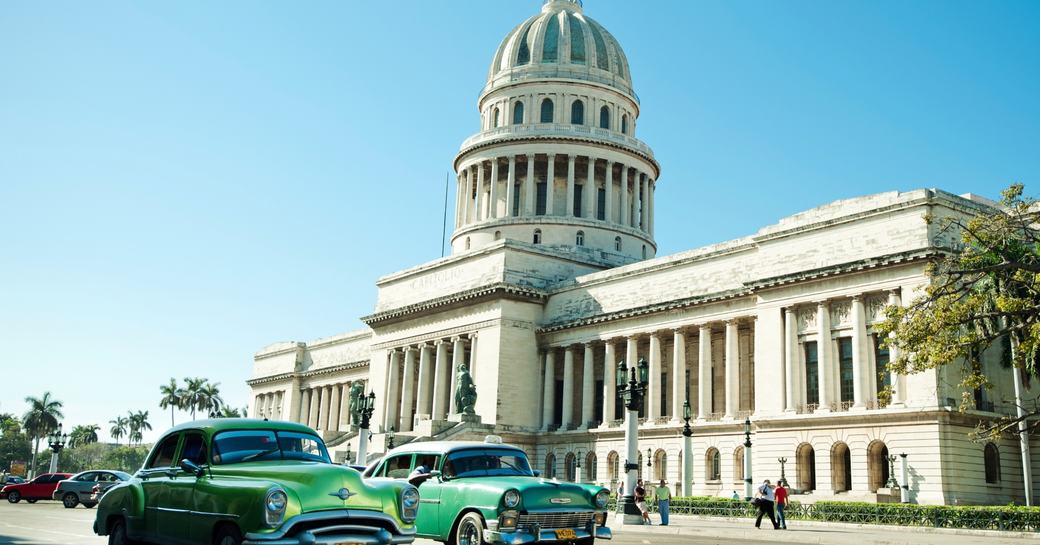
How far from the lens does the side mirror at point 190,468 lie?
12289 millimetres

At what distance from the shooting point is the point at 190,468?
40.3 feet

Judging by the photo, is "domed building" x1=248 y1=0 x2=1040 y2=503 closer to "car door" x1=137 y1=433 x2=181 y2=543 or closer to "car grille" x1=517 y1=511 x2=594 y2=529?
"car grille" x1=517 y1=511 x2=594 y2=529

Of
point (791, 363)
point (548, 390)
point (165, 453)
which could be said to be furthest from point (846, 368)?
point (165, 453)

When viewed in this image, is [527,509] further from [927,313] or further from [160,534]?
[927,313]

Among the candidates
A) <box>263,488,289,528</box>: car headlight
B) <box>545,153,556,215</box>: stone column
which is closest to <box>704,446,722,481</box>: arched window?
<box>545,153,556,215</box>: stone column

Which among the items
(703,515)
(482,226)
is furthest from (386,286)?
(703,515)

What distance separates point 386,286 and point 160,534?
60079 mm

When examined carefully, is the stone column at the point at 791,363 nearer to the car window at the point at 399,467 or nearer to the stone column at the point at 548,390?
the stone column at the point at 548,390

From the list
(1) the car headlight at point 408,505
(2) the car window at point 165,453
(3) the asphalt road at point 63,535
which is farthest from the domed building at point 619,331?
(2) the car window at point 165,453

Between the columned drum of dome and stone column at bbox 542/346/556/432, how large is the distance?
11.7 metres

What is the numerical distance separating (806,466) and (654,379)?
12.2 m

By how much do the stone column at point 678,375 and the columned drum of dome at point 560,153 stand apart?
17.9 m

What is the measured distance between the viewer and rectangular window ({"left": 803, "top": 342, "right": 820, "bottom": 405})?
45.1 meters

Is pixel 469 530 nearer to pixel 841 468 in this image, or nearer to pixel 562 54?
pixel 841 468
